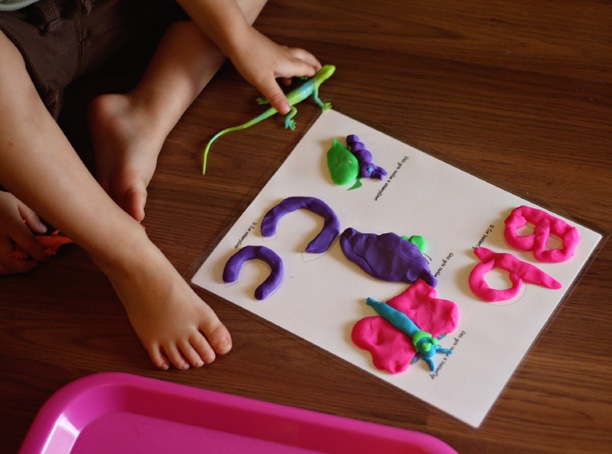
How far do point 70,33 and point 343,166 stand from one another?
13.8 inches

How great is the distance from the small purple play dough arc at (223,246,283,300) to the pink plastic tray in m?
0.12

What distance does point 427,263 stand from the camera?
908 millimetres

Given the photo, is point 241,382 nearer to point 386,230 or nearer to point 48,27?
point 386,230

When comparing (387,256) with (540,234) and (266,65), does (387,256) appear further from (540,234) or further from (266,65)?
(266,65)

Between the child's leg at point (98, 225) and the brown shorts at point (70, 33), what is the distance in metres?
0.06

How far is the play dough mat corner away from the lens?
85 cm

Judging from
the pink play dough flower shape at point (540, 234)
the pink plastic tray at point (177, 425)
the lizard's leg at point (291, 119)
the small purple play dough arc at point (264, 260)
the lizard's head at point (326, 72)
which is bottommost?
the pink plastic tray at point (177, 425)

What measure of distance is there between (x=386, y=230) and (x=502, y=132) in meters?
0.20

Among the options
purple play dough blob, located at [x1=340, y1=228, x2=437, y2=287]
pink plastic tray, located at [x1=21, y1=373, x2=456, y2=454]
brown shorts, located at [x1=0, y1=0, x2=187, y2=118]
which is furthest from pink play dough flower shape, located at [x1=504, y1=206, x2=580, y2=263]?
brown shorts, located at [x1=0, y1=0, x2=187, y2=118]

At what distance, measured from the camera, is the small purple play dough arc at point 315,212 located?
93 cm

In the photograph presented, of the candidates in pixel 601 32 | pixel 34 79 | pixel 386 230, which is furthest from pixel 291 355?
pixel 601 32

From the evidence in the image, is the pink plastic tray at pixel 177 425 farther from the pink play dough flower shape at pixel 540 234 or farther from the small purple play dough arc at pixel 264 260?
the pink play dough flower shape at pixel 540 234

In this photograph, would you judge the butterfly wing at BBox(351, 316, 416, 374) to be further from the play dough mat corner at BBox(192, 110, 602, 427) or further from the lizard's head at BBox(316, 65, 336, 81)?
the lizard's head at BBox(316, 65, 336, 81)

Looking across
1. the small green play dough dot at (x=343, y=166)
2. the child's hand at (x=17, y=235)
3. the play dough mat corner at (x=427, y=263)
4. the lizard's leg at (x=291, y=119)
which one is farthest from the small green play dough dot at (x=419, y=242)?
the child's hand at (x=17, y=235)
